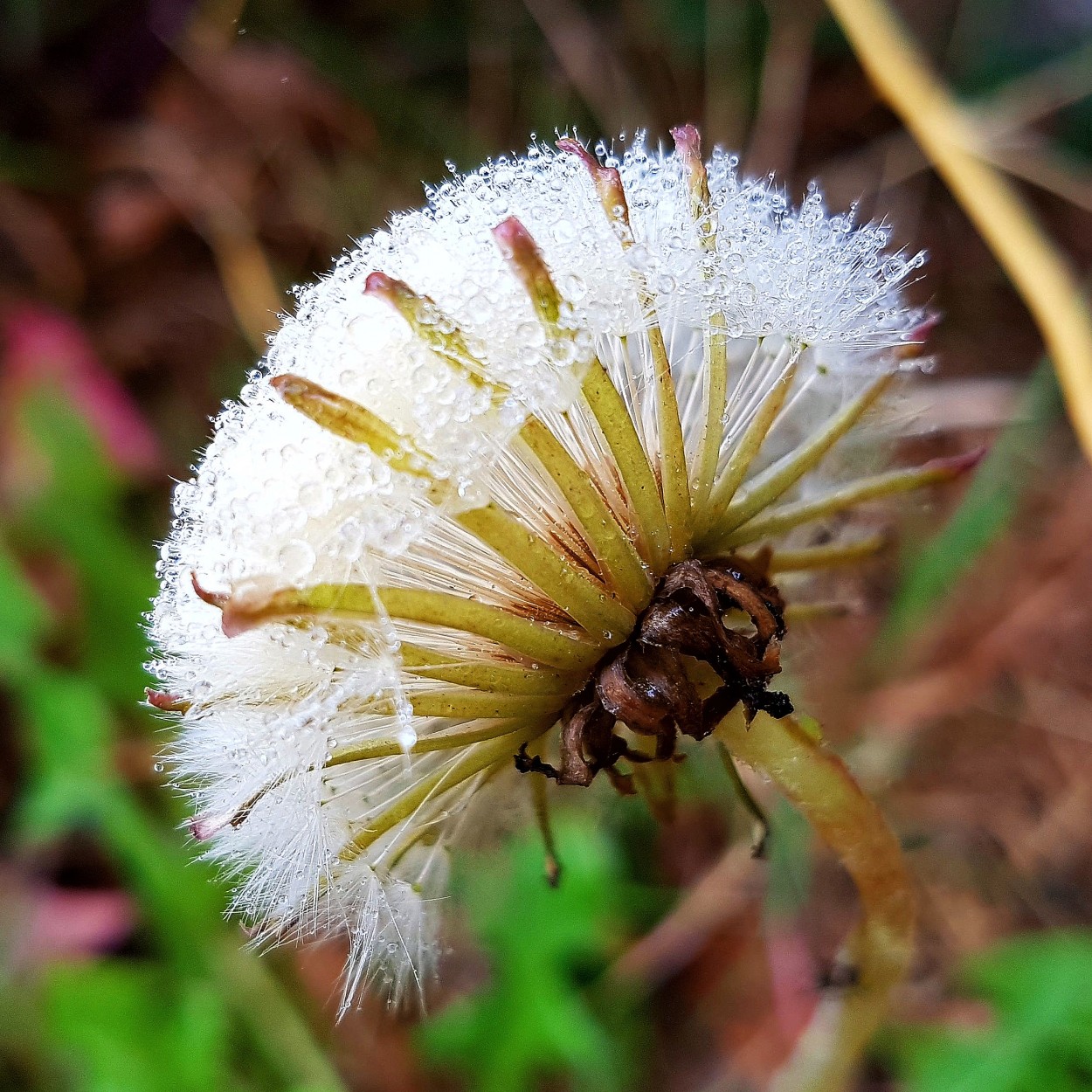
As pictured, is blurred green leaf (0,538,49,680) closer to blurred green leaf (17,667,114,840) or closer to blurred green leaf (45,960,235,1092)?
blurred green leaf (17,667,114,840)

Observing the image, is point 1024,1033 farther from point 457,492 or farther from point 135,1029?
point 135,1029

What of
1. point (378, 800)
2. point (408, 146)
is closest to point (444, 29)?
point (408, 146)

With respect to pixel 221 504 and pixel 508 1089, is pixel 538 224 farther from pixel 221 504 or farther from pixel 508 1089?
pixel 508 1089

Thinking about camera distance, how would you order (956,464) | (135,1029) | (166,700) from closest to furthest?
(166,700), (956,464), (135,1029)

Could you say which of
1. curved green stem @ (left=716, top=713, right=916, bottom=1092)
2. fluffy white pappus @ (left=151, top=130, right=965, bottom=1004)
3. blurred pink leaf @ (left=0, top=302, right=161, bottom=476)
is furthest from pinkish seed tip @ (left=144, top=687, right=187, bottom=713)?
blurred pink leaf @ (left=0, top=302, right=161, bottom=476)

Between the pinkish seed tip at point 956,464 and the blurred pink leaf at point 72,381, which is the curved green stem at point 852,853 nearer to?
the pinkish seed tip at point 956,464

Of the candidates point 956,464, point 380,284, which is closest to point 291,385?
point 380,284
